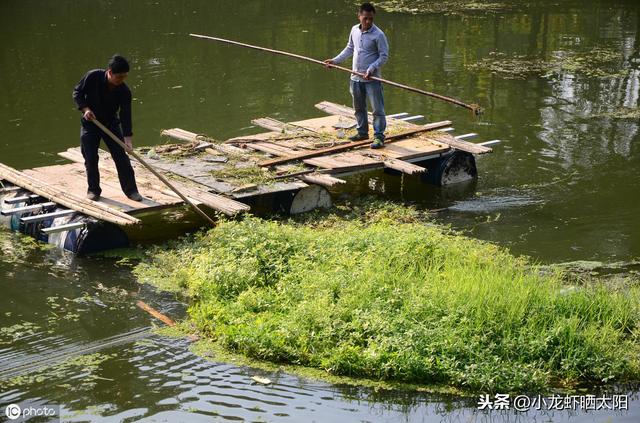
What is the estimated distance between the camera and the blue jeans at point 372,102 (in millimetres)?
10312

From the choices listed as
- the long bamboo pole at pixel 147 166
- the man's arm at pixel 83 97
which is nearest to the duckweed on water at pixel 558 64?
the long bamboo pole at pixel 147 166

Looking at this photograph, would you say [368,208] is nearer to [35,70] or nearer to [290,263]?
[290,263]

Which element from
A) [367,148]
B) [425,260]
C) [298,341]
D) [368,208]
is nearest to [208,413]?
[298,341]

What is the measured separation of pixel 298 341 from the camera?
6688mm

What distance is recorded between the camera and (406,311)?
6.78m

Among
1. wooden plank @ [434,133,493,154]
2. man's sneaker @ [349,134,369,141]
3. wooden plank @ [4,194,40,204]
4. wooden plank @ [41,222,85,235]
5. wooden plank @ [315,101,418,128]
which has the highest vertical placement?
wooden plank @ [315,101,418,128]

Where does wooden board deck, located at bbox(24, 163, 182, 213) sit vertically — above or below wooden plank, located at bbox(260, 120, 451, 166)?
below

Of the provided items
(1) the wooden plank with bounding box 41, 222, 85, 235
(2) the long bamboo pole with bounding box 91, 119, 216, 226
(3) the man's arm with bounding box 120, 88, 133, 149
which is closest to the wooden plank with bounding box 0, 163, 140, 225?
(1) the wooden plank with bounding box 41, 222, 85, 235

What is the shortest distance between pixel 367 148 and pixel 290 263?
3082 mm

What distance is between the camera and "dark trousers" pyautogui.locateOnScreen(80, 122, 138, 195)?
8820mm

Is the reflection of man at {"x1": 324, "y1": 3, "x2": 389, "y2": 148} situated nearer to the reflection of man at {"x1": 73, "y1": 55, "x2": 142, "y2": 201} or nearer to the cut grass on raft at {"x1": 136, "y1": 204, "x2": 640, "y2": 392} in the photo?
the cut grass on raft at {"x1": 136, "y1": 204, "x2": 640, "y2": 392}

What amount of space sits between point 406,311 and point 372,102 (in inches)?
159

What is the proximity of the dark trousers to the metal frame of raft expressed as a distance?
0.50 ft

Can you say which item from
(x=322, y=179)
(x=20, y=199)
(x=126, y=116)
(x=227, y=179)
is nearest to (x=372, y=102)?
(x=322, y=179)
